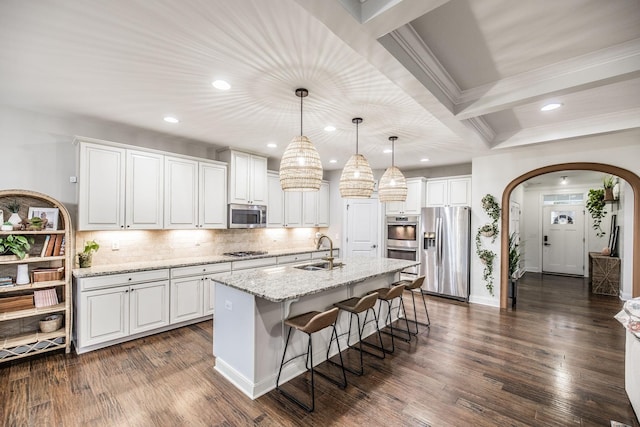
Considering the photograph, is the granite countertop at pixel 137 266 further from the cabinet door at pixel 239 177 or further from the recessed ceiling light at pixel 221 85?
the recessed ceiling light at pixel 221 85

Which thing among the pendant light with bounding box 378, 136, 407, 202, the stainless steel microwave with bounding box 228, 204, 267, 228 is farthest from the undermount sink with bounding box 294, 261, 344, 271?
the stainless steel microwave with bounding box 228, 204, 267, 228

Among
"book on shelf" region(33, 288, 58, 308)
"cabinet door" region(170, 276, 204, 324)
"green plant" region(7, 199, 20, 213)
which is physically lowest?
"cabinet door" region(170, 276, 204, 324)

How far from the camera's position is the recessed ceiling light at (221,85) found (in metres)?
2.63

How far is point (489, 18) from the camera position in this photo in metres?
1.89

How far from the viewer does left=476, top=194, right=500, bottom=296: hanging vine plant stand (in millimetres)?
5113

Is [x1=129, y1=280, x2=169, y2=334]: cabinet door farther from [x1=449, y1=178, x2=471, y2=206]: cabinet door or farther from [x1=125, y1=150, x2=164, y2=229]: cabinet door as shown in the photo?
[x1=449, y1=178, x2=471, y2=206]: cabinet door

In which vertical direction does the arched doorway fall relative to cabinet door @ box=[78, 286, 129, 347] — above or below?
above

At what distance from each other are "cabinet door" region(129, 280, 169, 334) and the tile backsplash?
69 centimetres

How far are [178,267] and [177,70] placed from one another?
8.37 ft

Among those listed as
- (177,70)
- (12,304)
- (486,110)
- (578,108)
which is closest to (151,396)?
(12,304)

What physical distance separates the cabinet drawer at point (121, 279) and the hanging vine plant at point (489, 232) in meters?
5.19

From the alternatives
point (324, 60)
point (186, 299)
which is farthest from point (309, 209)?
point (324, 60)

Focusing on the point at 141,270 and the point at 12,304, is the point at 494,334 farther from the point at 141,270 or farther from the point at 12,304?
the point at 12,304

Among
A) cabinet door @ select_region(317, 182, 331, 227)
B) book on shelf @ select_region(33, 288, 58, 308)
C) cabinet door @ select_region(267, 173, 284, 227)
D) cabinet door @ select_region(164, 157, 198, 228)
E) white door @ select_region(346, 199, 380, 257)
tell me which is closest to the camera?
book on shelf @ select_region(33, 288, 58, 308)
